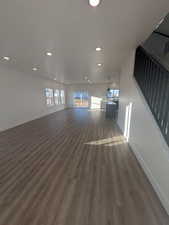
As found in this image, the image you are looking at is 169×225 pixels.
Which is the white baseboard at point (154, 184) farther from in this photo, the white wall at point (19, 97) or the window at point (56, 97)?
the window at point (56, 97)

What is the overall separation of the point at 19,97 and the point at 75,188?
528 cm

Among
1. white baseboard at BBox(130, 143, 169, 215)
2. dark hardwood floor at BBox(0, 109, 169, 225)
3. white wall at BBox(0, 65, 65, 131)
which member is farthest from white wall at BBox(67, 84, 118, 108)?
white baseboard at BBox(130, 143, 169, 215)

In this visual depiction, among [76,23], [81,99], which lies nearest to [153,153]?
[76,23]

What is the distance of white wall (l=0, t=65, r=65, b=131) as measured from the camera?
4695 mm

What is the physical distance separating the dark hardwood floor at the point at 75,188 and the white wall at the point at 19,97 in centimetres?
231

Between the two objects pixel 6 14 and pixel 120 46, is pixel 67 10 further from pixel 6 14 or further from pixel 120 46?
pixel 120 46

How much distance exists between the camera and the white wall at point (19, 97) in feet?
15.4

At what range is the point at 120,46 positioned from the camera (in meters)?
2.88

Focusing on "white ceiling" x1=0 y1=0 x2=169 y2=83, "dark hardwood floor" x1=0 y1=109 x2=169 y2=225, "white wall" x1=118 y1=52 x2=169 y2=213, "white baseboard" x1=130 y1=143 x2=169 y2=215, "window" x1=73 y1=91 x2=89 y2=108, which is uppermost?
"white ceiling" x1=0 y1=0 x2=169 y2=83

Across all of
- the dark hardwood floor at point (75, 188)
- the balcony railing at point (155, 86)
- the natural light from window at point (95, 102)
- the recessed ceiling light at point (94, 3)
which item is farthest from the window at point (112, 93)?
the recessed ceiling light at point (94, 3)

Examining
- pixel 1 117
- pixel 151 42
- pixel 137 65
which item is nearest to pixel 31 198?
pixel 137 65

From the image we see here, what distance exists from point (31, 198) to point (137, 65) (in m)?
3.64

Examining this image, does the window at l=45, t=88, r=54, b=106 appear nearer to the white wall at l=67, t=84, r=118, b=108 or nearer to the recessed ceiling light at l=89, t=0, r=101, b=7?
the white wall at l=67, t=84, r=118, b=108

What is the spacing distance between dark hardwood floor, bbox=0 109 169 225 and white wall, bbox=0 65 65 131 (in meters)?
2.31
